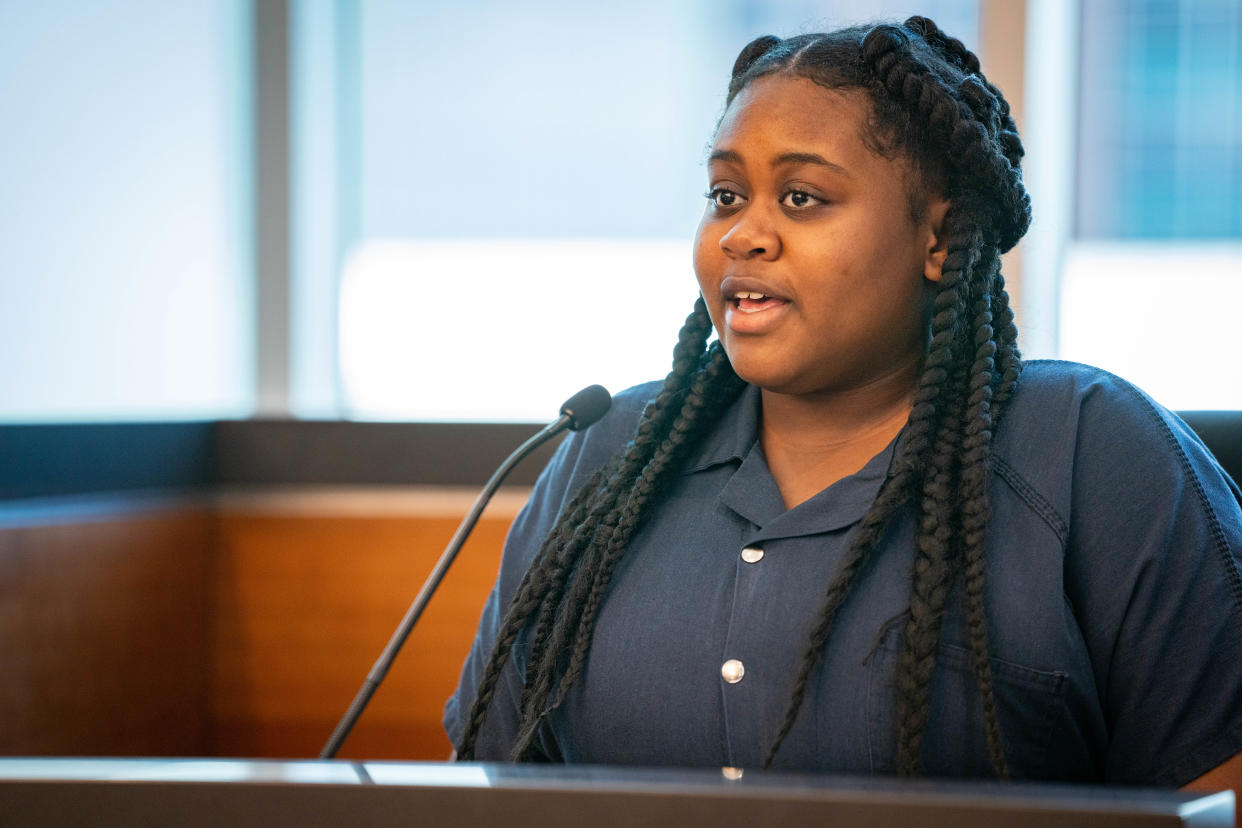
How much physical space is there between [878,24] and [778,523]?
57 centimetres

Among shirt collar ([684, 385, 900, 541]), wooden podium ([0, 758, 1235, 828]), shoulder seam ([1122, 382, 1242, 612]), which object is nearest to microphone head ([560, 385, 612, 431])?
shirt collar ([684, 385, 900, 541])

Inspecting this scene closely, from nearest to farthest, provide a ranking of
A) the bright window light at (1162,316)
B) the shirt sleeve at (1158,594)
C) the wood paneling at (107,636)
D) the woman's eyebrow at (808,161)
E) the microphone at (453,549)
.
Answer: the shirt sleeve at (1158,594) < the woman's eyebrow at (808,161) < the microphone at (453,549) < the wood paneling at (107,636) < the bright window light at (1162,316)

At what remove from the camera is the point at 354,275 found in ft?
8.52

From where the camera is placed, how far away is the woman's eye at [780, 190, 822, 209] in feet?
3.87

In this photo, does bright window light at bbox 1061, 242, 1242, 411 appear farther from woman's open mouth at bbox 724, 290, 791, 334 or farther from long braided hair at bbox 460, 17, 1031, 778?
woman's open mouth at bbox 724, 290, 791, 334

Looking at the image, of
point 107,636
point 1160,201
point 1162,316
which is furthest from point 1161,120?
point 107,636

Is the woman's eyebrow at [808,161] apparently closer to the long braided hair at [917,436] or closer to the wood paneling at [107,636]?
the long braided hair at [917,436]

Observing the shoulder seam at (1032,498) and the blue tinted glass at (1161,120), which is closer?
the shoulder seam at (1032,498)

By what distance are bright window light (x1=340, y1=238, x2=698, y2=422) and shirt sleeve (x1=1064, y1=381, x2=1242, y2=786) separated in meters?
1.41

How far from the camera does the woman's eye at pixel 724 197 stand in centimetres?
125

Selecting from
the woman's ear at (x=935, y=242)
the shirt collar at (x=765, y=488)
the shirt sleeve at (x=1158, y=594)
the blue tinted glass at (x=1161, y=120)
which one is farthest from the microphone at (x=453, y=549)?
the blue tinted glass at (x=1161, y=120)

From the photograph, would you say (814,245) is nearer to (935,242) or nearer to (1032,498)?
(935,242)

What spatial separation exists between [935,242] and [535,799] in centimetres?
88

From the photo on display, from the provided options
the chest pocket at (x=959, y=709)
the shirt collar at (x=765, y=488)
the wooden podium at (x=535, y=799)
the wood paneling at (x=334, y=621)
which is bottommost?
the wood paneling at (x=334, y=621)
